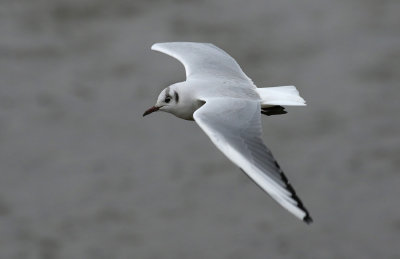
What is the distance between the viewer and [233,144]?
4242mm

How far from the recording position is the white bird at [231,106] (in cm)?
393

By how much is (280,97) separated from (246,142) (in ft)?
2.34

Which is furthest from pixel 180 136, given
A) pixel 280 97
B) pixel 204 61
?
pixel 280 97

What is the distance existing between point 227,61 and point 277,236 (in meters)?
3.45

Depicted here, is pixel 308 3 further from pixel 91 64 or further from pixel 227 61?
pixel 227 61

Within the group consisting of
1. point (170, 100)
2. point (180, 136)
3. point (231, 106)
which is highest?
point (231, 106)

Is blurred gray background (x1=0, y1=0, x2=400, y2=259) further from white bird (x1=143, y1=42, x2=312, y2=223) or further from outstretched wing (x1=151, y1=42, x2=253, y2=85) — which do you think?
white bird (x1=143, y1=42, x2=312, y2=223)

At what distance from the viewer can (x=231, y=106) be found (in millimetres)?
4652

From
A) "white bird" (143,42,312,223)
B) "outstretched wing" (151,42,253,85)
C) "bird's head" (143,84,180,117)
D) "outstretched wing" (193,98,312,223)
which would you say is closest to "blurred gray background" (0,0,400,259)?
"outstretched wing" (151,42,253,85)

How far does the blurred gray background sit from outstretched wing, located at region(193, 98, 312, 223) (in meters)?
4.12

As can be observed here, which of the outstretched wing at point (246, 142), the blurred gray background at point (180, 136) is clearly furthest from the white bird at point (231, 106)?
the blurred gray background at point (180, 136)

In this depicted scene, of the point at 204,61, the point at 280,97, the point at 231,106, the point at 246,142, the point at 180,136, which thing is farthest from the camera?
the point at 180,136

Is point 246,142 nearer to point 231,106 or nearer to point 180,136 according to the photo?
point 231,106

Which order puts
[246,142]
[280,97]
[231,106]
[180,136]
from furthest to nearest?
1. [180,136]
2. [280,97]
3. [231,106]
4. [246,142]
